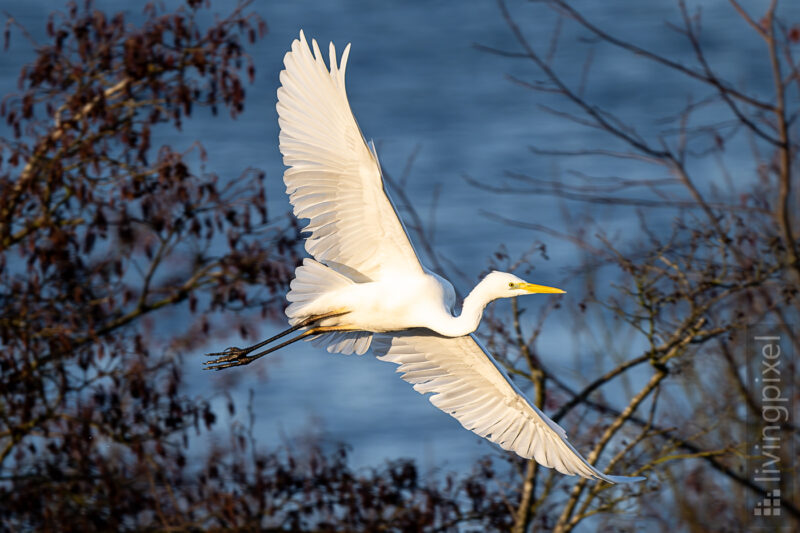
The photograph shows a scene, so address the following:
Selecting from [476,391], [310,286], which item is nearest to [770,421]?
[476,391]

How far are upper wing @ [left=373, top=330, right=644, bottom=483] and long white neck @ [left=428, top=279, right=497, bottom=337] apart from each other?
10.3 inches

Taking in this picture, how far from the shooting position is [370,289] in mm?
6277

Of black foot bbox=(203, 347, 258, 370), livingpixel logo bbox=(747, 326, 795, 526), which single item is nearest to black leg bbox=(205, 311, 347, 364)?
black foot bbox=(203, 347, 258, 370)

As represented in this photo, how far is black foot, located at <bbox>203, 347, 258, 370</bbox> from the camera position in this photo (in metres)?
6.69

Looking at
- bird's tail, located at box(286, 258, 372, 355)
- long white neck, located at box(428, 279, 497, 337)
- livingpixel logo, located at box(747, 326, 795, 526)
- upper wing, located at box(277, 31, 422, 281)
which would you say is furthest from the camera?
livingpixel logo, located at box(747, 326, 795, 526)

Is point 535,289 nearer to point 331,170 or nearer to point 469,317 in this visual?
point 469,317

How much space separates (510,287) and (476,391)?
29.4 inches

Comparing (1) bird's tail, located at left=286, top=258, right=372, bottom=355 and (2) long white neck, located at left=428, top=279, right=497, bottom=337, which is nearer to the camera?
(2) long white neck, located at left=428, top=279, right=497, bottom=337

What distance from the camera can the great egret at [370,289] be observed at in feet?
19.4

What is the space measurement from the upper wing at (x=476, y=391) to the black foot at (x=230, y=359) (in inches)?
27.7

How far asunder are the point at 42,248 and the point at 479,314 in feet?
11.9

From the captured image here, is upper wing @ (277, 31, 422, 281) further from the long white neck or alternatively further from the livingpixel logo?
the livingpixel logo

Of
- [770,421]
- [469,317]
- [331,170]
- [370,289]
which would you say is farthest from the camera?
[770,421]

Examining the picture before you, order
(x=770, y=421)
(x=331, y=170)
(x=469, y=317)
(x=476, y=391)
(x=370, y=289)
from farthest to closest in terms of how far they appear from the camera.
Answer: (x=770, y=421)
(x=476, y=391)
(x=370, y=289)
(x=469, y=317)
(x=331, y=170)
